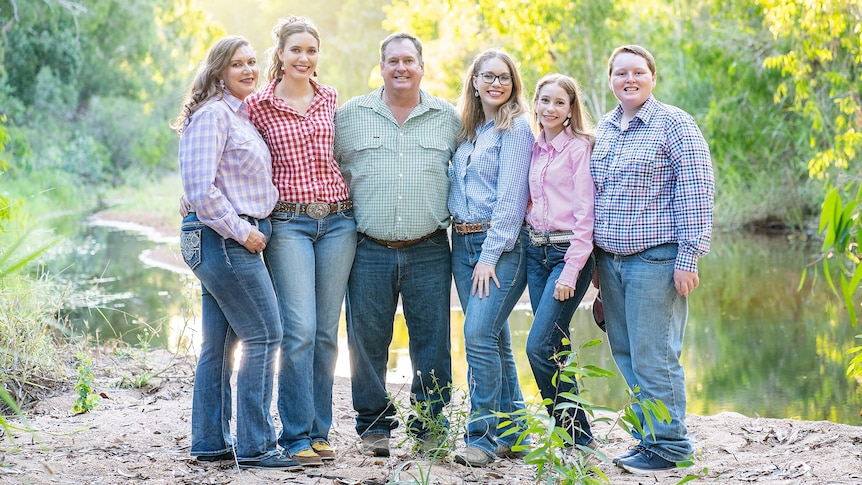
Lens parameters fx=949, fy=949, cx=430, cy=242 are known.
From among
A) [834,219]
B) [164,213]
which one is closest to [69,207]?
[164,213]

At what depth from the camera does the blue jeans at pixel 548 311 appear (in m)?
4.09

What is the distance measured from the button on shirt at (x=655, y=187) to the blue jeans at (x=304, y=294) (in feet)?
3.68

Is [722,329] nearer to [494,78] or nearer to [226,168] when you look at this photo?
[494,78]

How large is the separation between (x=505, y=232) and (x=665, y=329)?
2.62 feet

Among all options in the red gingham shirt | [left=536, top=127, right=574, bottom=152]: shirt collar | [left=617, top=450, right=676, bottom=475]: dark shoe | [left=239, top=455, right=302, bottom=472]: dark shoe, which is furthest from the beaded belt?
[left=239, top=455, right=302, bottom=472]: dark shoe

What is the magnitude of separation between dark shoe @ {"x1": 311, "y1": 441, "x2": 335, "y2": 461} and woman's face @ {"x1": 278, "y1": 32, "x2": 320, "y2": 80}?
5.23ft

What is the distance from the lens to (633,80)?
13.3 feet

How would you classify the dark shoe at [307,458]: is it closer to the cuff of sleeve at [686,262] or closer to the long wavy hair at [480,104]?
the long wavy hair at [480,104]

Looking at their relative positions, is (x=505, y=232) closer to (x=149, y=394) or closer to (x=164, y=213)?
(x=149, y=394)

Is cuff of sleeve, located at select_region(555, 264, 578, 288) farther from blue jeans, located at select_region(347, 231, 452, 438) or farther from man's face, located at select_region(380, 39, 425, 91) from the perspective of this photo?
man's face, located at select_region(380, 39, 425, 91)

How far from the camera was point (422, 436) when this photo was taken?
14.3 ft

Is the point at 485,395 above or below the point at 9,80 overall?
below

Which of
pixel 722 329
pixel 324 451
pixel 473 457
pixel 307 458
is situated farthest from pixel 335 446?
pixel 722 329

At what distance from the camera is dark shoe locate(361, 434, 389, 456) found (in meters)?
4.27
